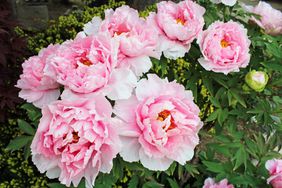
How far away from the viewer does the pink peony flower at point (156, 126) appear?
3.66 ft

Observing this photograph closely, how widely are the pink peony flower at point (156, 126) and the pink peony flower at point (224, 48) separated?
22 cm

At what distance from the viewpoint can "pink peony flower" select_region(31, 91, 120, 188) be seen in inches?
41.6

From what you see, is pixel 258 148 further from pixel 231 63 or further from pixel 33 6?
pixel 33 6

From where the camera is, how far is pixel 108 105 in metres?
1.09

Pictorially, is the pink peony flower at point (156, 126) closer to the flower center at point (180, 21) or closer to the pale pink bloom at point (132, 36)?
the pale pink bloom at point (132, 36)

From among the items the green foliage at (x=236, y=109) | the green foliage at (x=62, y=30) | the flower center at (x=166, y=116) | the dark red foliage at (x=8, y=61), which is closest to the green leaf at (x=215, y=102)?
the green foliage at (x=236, y=109)

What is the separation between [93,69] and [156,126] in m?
0.20

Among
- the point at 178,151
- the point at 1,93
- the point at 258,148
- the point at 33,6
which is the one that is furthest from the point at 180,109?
the point at 33,6

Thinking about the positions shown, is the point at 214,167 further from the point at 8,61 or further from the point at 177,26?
the point at 8,61

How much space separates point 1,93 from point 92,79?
1.29 meters

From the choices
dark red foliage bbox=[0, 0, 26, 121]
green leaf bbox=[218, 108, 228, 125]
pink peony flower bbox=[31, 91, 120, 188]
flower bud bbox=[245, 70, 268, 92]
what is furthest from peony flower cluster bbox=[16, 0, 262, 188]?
dark red foliage bbox=[0, 0, 26, 121]

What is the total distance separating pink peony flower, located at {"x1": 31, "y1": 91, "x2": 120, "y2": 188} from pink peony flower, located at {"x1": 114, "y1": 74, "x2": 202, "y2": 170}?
2.2 inches

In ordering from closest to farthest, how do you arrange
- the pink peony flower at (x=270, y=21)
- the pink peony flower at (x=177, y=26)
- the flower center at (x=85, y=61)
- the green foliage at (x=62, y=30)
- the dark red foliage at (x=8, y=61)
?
the flower center at (x=85, y=61), the pink peony flower at (x=177, y=26), the pink peony flower at (x=270, y=21), the dark red foliage at (x=8, y=61), the green foliage at (x=62, y=30)

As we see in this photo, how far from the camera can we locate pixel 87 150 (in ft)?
3.48
